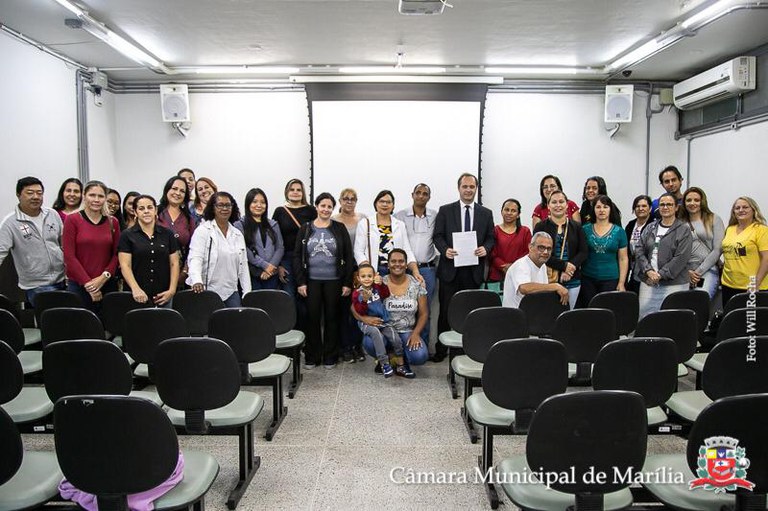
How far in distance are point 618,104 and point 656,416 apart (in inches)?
228

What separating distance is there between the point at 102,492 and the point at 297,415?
74.3 inches

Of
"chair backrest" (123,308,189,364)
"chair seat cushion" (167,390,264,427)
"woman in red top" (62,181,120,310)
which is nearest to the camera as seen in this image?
"chair seat cushion" (167,390,264,427)

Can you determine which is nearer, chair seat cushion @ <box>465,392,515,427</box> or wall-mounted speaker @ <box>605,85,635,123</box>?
chair seat cushion @ <box>465,392,515,427</box>

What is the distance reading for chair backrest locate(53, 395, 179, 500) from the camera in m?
1.57

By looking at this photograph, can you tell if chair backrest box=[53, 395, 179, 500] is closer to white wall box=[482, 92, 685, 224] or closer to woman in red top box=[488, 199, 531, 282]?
woman in red top box=[488, 199, 531, 282]

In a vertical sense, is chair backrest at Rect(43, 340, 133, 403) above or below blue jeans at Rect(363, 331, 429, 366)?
above

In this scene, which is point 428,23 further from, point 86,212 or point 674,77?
point 674,77

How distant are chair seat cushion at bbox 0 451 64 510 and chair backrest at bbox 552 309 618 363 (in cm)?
241

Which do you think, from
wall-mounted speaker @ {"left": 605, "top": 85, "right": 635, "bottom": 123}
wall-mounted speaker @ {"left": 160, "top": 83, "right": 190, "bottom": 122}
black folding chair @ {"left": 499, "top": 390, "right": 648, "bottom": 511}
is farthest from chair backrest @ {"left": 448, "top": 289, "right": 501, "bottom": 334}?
wall-mounted speaker @ {"left": 160, "top": 83, "right": 190, "bottom": 122}

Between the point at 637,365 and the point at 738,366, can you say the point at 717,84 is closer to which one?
the point at 738,366

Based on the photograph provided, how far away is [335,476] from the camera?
2.64 meters

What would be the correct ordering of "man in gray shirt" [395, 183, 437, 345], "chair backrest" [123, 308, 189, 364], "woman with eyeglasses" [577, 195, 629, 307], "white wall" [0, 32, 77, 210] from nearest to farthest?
1. "chair backrest" [123, 308, 189, 364]
2. "woman with eyeglasses" [577, 195, 629, 307]
3. "man in gray shirt" [395, 183, 437, 345]
4. "white wall" [0, 32, 77, 210]

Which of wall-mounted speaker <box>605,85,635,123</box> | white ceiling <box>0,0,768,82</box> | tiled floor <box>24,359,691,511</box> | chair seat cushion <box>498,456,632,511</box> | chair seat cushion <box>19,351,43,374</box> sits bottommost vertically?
tiled floor <box>24,359,691,511</box>

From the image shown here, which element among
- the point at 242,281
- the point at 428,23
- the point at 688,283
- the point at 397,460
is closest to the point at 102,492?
the point at 397,460
